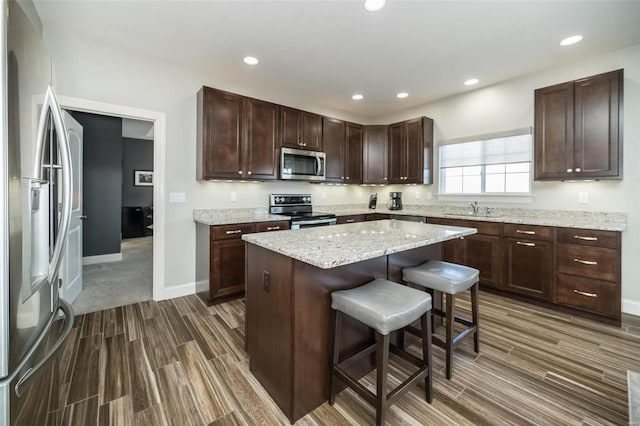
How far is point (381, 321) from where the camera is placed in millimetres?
1408

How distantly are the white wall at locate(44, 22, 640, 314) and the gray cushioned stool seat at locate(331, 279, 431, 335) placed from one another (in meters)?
2.58

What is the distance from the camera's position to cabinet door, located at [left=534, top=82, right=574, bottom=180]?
10.2 ft

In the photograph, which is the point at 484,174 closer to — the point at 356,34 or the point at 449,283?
the point at 356,34

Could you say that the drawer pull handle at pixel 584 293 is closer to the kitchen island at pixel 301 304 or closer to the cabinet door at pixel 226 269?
the kitchen island at pixel 301 304

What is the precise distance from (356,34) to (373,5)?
1.47 ft

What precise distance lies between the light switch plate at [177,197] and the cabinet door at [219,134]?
30 cm

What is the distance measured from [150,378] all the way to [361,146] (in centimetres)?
437

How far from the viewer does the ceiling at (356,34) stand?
2.32m

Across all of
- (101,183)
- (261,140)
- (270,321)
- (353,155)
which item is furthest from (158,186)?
(353,155)

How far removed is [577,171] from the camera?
3.05 meters

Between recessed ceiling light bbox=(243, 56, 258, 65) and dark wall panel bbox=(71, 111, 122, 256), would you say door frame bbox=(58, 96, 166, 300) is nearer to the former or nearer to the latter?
recessed ceiling light bbox=(243, 56, 258, 65)

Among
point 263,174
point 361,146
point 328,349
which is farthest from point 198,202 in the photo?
point 361,146

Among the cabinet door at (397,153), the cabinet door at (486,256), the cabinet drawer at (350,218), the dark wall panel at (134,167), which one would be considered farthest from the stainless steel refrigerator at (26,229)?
the dark wall panel at (134,167)

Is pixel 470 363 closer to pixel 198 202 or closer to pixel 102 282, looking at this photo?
pixel 198 202
